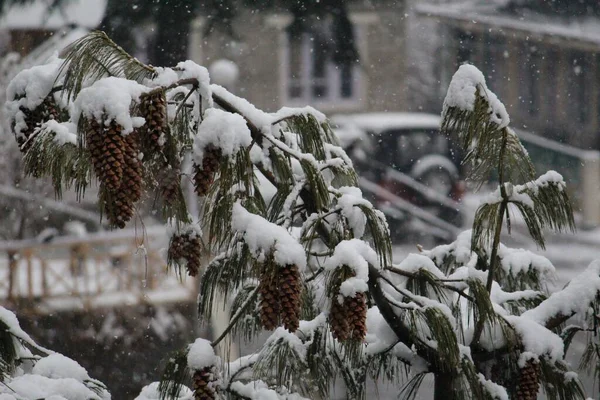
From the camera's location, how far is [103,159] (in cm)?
59

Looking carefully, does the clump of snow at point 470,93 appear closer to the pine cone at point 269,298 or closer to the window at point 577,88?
the pine cone at point 269,298

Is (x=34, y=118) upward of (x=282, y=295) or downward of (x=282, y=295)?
upward

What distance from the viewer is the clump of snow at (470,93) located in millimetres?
758

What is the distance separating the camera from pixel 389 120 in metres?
5.59

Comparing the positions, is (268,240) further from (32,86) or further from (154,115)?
(32,86)

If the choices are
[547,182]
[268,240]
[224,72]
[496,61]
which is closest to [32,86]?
[268,240]

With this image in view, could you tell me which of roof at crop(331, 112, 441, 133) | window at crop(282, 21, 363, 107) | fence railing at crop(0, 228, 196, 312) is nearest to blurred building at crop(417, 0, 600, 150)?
roof at crop(331, 112, 441, 133)

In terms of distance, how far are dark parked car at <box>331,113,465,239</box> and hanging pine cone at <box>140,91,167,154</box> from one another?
4711 mm

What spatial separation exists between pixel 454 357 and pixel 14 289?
316 centimetres

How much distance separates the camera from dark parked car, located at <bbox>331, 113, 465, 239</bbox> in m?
5.37

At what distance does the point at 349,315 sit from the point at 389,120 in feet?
16.4

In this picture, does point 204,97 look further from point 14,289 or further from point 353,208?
point 14,289

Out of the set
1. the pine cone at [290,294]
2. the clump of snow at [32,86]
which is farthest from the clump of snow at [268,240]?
the clump of snow at [32,86]

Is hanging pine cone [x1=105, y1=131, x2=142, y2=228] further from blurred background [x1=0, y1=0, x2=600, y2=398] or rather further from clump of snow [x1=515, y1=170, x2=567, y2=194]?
blurred background [x1=0, y1=0, x2=600, y2=398]
